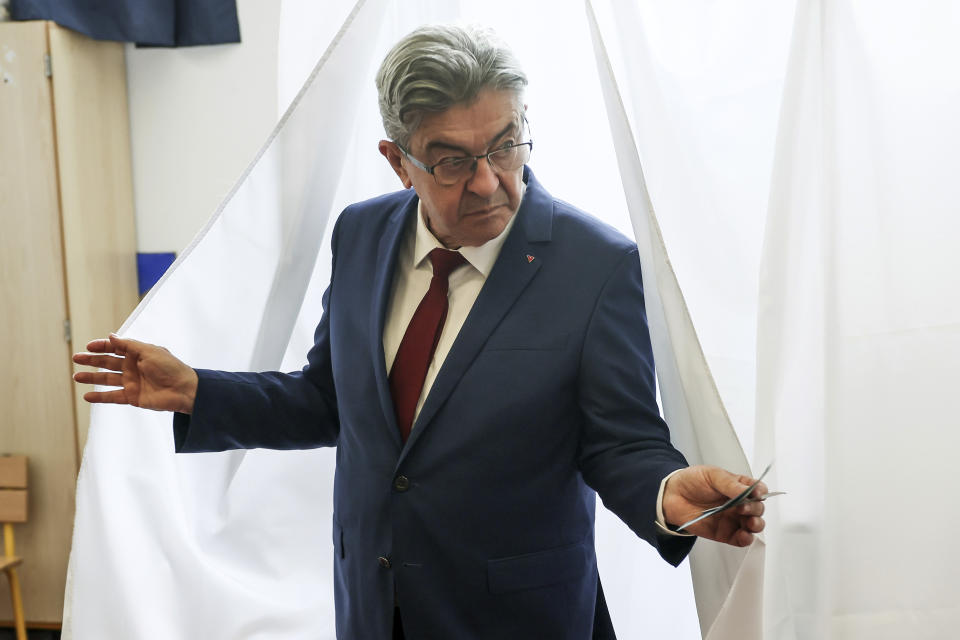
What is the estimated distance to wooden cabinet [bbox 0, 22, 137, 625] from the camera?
115 inches

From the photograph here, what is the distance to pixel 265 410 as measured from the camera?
4.89 feet

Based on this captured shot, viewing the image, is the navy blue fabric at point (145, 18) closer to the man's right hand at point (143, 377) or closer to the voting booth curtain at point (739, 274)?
the voting booth curtain at point (739, 274)

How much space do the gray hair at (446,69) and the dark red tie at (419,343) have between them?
8.6 inches

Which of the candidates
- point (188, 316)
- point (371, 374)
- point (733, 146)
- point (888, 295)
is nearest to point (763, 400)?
point (888, 295)

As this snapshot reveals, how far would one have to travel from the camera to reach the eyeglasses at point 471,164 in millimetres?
1233

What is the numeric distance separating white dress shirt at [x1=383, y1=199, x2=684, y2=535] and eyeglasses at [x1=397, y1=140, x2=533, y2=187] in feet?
0.31

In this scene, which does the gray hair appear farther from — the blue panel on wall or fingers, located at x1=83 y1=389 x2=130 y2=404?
the blue panel on wall

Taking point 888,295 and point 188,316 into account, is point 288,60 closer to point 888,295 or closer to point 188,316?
point 188,316

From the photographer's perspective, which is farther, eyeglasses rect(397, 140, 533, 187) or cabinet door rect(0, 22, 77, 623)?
cabinet door rect(0, 22, 77, 623)

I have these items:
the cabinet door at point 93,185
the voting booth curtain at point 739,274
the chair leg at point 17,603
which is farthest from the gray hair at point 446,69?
the chair leg at point 17,603

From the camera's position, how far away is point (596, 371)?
3.93 feet

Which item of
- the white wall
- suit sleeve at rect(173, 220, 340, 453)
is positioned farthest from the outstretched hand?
the white wall

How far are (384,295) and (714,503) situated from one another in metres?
0.58

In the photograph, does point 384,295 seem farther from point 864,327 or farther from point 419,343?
point 864,327
